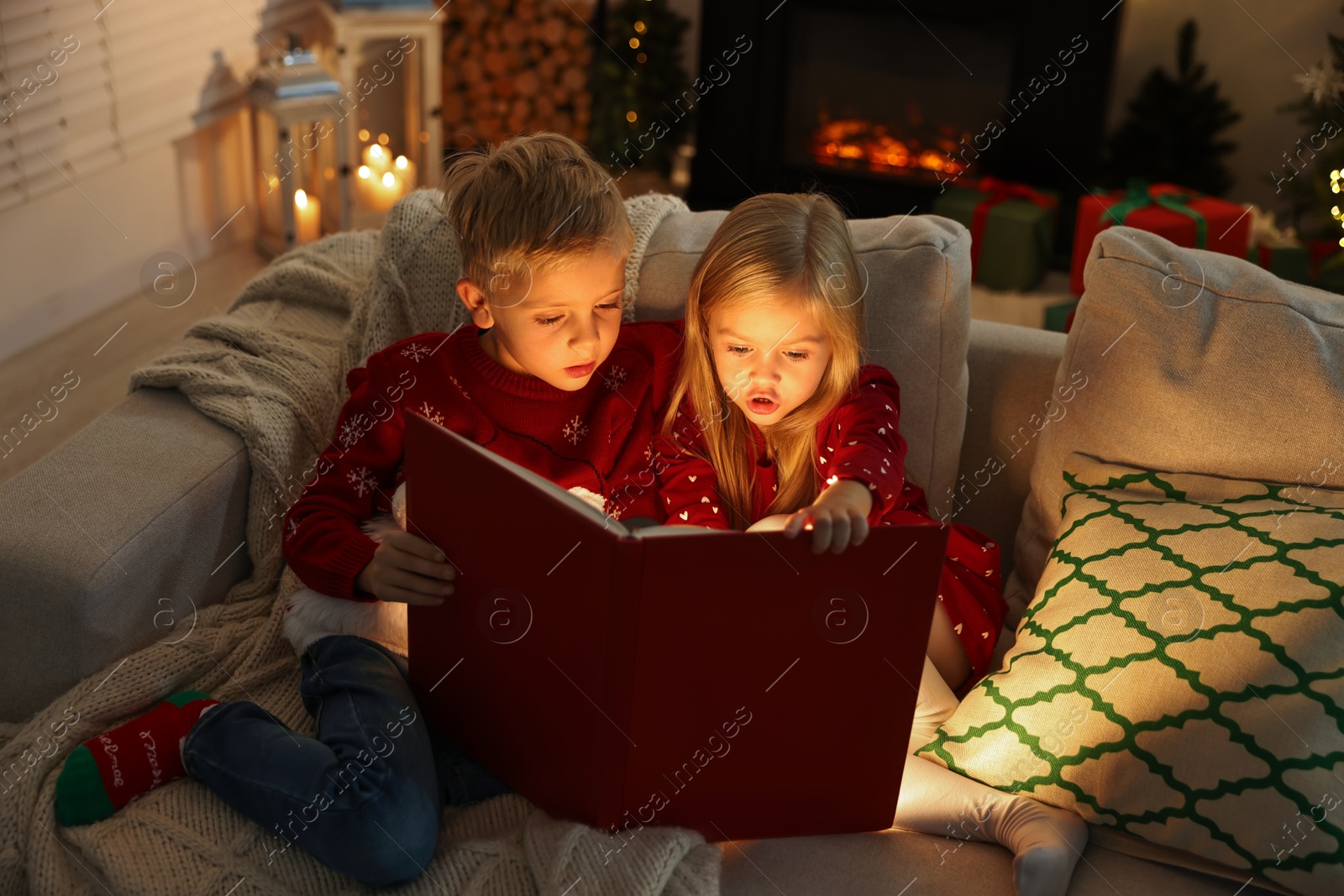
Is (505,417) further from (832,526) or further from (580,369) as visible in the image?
(832,526)

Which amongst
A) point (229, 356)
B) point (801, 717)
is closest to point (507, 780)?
point (801, 717)

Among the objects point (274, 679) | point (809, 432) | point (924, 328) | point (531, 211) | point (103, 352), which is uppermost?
point (531, 211)

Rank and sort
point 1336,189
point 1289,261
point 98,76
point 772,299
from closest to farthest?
point 772,299, point 1336,189, point 98,76, point 1289,261

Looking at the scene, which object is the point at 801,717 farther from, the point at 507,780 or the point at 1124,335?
the point at 1124,335

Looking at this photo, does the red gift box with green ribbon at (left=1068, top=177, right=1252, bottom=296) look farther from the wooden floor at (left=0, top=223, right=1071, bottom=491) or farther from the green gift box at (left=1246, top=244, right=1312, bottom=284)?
the wooden floor at (left=0, top=223, right=1071, bottom=491)

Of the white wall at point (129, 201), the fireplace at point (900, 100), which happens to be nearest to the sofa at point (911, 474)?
the white wall at point (129, 201)

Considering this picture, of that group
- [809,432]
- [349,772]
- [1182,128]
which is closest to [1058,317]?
[1182,128]

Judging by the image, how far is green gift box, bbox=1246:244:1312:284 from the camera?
2.99 metres

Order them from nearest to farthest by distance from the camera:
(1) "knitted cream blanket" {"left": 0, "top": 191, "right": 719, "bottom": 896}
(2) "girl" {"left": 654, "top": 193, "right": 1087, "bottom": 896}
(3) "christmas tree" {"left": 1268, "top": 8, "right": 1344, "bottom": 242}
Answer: (1) "knitted cream blanket" {"left": 0, "top": 191, "right": 719, "bottom": 896}
(2) "girl" {"left": 654, "top": 193, "right": 1087, "bottom": 896}
(3) "christmas tree" {"left": 1268, "top": 8, "right": 1344, "bottom": 242}

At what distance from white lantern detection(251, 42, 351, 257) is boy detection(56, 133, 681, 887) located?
1.75 meters

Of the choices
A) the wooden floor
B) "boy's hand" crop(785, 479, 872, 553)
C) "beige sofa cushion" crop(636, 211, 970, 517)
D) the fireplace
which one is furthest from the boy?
the fireplace

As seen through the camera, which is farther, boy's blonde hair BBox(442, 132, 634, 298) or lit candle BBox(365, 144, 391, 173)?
lit candle BBox(365, 144, 391, 173)

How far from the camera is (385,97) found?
11.7 ft

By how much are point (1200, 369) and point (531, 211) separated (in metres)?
0.79
